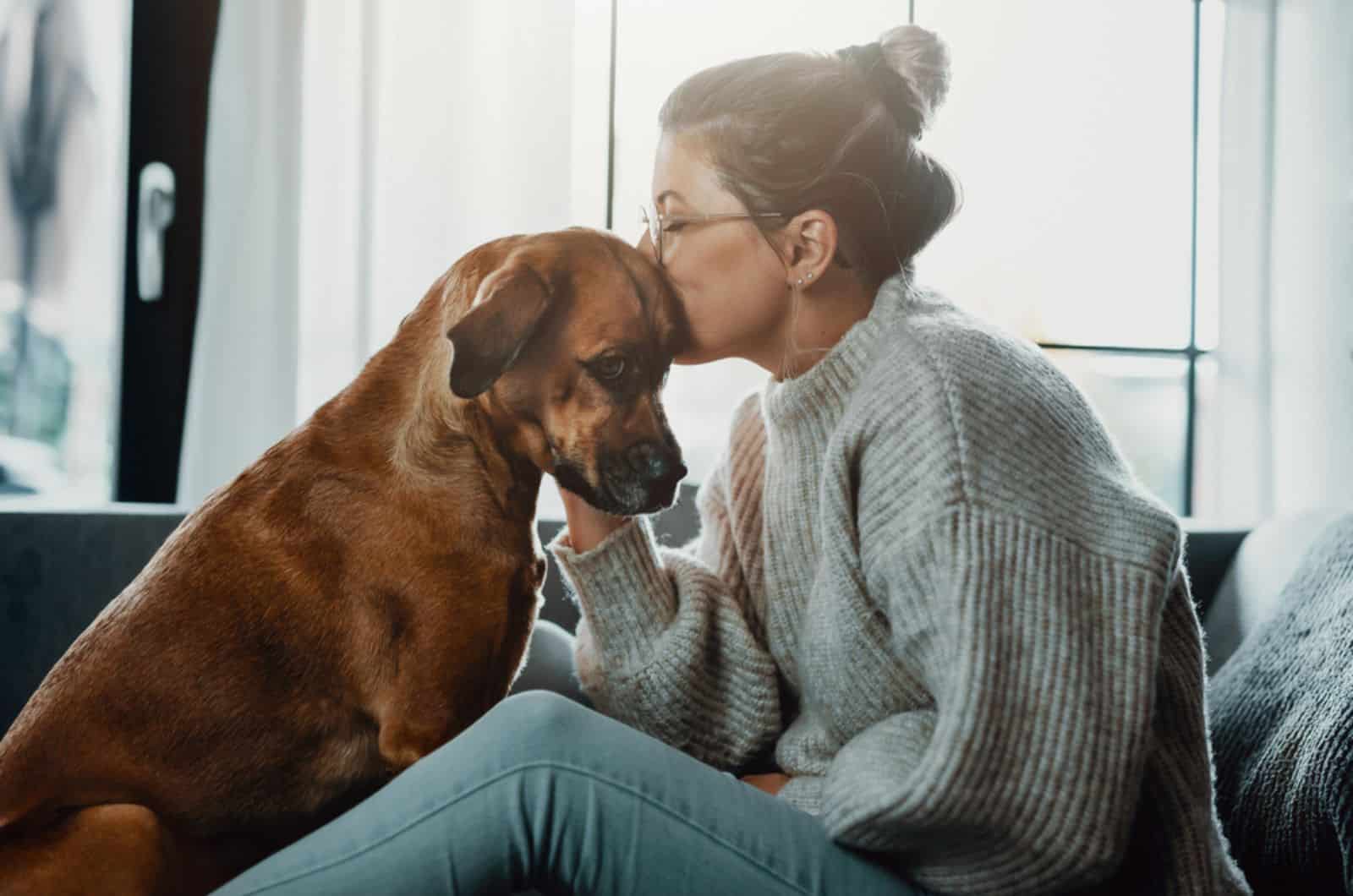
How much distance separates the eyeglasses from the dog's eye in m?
0.15

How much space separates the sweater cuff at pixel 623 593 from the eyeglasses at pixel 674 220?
351 mm

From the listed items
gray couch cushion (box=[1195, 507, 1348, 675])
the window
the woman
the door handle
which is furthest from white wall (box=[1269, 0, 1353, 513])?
the door handle

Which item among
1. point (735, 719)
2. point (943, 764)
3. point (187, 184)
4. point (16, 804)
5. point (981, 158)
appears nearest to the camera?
point (943, 764)

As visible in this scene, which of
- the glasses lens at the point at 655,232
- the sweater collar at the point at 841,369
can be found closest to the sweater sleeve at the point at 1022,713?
the sweater collar at the point at 841,369

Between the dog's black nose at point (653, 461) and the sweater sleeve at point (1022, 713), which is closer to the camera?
the sweater sleeve at point (1022, 713)

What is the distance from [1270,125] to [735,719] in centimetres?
315

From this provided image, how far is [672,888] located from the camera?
1.05 m

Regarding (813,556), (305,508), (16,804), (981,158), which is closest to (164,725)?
(16,804)

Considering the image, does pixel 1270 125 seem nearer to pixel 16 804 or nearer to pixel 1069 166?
pixel 1069 166

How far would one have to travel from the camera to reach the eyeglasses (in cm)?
132

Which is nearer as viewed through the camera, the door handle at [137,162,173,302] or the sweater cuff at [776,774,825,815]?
the sweater cuff at [776,774,825,815]

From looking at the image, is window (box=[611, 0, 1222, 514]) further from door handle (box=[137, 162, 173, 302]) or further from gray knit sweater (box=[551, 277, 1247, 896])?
gray knit sweater (box=[551, 277, 1247, 896])

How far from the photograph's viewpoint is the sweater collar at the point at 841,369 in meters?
1.29

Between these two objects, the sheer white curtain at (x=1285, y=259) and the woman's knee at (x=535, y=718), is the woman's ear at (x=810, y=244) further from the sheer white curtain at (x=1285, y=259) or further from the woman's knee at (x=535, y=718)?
the sheer white curtain at (x=1285, y=259)
